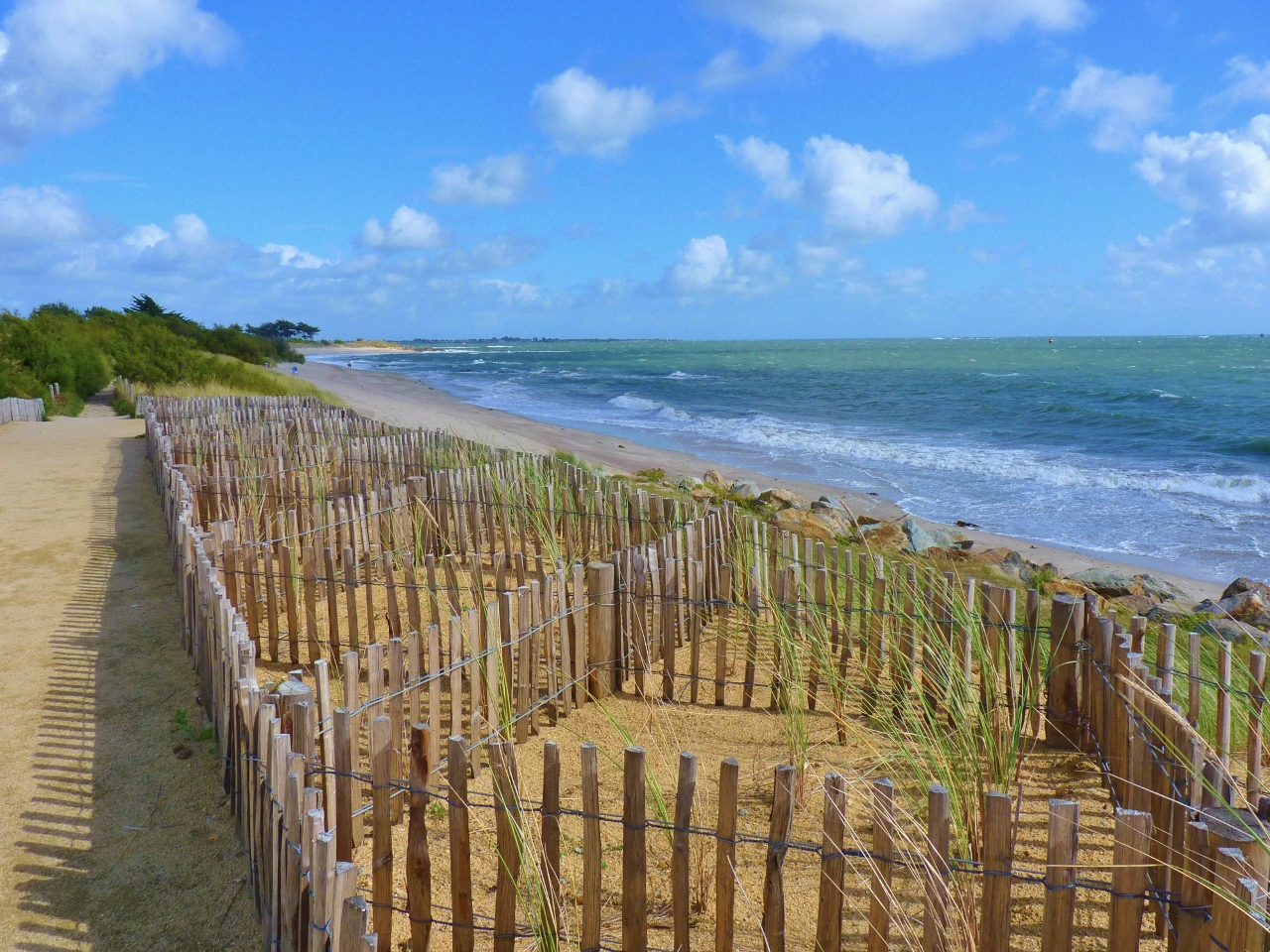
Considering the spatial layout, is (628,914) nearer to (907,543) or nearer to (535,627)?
(535,627)

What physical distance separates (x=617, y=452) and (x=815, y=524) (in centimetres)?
846

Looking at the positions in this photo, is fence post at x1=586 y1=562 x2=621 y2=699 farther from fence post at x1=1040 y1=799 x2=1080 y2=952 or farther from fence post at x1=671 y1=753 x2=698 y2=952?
fence post at x1=1040 y1=799 x2=1080 y2=952

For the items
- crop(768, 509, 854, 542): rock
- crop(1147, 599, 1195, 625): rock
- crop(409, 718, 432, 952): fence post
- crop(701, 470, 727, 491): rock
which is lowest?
crop(1147, 599, 1195, 625): rock

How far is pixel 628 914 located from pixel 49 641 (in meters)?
4.15

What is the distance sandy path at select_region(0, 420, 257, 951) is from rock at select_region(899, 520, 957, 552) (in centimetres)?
741

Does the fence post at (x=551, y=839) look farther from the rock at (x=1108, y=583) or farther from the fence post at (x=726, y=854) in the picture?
the rock at (x=1108, y=583)

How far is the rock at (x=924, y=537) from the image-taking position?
9.97m

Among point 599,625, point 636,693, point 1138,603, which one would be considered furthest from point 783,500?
point 599,625

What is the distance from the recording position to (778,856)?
7.75 feet

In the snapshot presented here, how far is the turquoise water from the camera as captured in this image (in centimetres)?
1273

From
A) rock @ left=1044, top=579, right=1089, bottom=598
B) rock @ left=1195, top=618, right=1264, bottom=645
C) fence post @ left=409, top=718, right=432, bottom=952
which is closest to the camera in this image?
fence post @ left=409, top=718, right=432, bottom=952

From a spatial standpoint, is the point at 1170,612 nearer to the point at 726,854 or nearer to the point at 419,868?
the point at 726,854

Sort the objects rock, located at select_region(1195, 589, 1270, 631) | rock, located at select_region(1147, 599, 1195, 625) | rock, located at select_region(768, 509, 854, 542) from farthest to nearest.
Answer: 1. rock, located at select_region(768, 509, 854, 542)
2. rock, located at select_region(1195, 589, 1270, 631)
3. rock, located at select_region(1147, 599, 1195, 625)

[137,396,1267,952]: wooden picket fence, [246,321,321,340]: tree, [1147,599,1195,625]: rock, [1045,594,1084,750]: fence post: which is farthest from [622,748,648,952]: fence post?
[246,321,321,340]: tree
